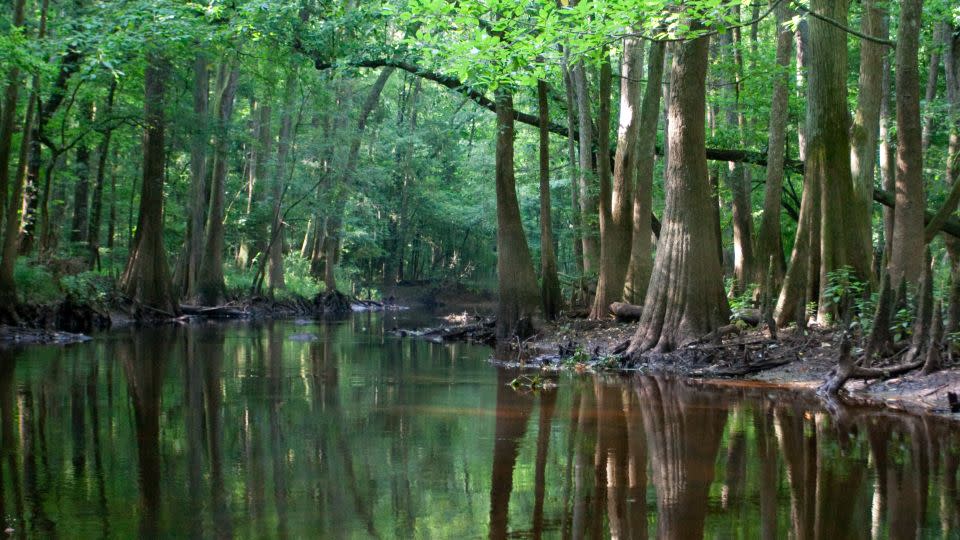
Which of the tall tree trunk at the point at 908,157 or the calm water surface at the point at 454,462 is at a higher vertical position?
the tall tree trunk at the point at 908,157

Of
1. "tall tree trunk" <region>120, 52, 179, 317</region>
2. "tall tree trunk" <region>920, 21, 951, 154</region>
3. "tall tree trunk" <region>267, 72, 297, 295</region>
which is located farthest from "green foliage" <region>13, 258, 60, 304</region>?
"tall tree trunk" <region>920, 21, 951, 154</region>

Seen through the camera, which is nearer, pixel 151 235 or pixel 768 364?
pixel 768 364

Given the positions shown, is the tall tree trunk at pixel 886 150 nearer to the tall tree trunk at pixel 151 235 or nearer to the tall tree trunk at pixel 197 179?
the tall tree trunk at pixel 197 179

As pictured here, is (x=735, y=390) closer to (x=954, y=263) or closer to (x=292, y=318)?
(x=954, y=263)

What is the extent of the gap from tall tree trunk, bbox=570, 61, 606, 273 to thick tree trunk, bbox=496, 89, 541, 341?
5.06 feet

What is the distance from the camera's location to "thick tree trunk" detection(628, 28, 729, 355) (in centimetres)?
1358

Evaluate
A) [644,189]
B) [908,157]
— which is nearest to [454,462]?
[908,157]

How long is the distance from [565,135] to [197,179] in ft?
39.6

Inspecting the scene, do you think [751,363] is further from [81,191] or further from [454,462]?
[81,191]

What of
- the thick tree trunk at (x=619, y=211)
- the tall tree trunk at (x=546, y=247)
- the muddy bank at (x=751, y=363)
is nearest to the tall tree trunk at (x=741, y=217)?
the thick tree trunk at (x=619, y=211)

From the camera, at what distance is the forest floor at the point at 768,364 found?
9664 mm

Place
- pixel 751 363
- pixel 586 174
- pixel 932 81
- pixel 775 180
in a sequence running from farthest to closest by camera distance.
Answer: pixel 932 81 < pixel 586 174 < pixel 775 180 < pixel 751 363

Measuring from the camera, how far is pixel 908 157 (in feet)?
37.3

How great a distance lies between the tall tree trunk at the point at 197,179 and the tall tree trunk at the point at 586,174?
11.5 m
